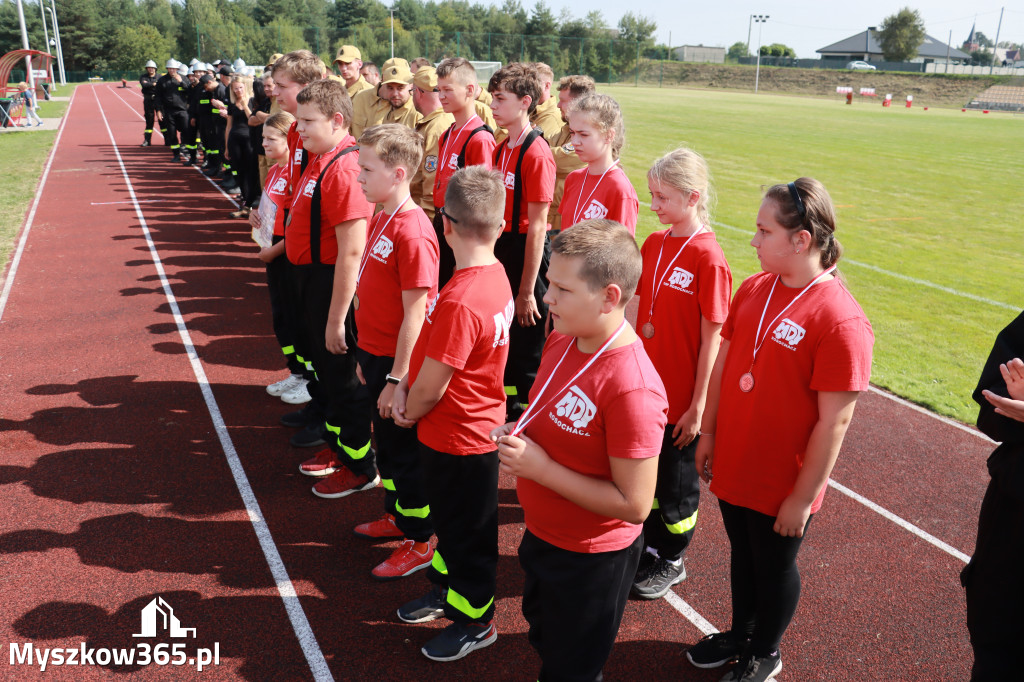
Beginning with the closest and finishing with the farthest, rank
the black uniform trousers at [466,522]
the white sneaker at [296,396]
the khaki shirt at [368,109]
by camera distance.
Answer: the black uniform trousers at [466,522] → the white sneaker at [296,396] → the khaki shirt at [368,109]

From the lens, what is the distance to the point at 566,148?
679 centimetres

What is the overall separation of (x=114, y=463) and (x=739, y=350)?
4.28 meters

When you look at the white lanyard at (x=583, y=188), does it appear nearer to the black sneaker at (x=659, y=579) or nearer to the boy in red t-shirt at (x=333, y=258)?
the boy in red t-shirt at (x=333, y=258)

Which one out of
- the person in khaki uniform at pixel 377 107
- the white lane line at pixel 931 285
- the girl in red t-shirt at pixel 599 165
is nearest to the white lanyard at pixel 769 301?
the girl in red t-shirt at pixel 599 165

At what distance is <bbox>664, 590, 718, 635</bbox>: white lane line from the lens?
3572 millimetres

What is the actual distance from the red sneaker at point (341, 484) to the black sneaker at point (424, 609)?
128 centimetres

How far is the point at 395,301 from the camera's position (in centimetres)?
372

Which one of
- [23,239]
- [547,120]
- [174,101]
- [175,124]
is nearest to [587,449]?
[547,120]

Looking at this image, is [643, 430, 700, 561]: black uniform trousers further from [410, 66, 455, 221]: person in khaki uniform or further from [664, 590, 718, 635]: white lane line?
[410, 66, 455, 221]: person in khaki uniform

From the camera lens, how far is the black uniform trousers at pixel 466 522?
10.4ft

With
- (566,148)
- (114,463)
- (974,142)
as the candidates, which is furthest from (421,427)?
(974,142)

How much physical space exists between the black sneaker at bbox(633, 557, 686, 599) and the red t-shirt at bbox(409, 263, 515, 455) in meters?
1.30

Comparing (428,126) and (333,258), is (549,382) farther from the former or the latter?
(428,126)

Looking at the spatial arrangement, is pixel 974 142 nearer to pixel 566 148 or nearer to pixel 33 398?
pixel 566 148
